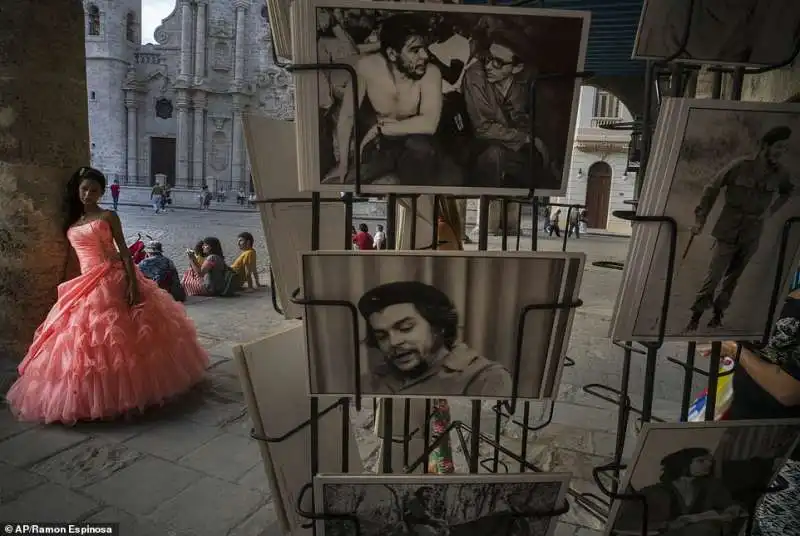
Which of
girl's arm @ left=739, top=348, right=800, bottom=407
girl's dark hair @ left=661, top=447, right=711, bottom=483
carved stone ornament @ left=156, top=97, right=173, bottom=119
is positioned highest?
carved stone ornament @ left=156, top=97, right=173, bottom=119

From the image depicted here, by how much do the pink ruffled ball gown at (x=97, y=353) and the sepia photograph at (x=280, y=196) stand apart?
2232mm

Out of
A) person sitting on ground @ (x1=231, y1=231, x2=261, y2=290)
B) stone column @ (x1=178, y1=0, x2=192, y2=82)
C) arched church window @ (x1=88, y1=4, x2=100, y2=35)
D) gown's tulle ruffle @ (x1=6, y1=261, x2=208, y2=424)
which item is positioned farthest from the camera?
stone column @ (x1=178, y1=0, x2=192, y2=82)

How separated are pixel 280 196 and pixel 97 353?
7.64 ft

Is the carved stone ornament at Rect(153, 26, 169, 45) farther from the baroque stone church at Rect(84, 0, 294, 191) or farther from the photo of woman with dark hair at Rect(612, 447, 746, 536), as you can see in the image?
the photo of woman with dark hair at Rect(612, 447, 746, 536)

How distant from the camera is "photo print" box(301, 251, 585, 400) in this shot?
0.92m

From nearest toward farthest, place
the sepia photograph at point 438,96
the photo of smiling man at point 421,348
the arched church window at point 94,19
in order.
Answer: the sepia photograph at point 438,96 → the photo of smiling man at point 421,348 → the arched church window at point 94,19

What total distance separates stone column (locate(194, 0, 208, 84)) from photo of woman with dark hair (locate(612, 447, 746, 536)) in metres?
29.7

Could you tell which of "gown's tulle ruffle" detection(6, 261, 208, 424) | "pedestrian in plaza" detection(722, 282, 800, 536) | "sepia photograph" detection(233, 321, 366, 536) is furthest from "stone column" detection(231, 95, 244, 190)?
"pedestrian in plaza" detection(722, 282, 800, 536)

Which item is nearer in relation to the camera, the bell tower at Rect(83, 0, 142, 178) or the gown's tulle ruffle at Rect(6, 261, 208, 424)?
the gown's tulle ruffle at Rect(6, 261, 208, 424)

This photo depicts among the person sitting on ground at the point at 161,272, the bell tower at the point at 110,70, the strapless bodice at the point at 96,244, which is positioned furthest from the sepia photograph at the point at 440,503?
the bell tower at the point at 110,70

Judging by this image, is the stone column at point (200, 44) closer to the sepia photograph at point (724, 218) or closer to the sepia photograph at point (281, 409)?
the sepia photograph at point (281, 409)

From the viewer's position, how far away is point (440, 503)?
104 centimetres

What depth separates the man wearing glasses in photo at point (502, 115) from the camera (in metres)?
0.88

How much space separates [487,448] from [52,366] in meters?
2.40
